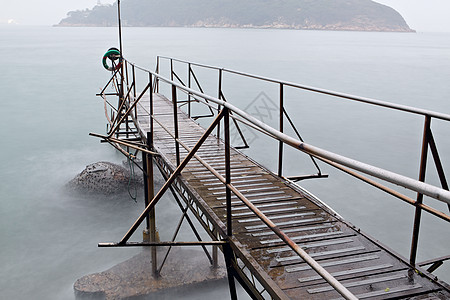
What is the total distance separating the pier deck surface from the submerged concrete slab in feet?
12.8

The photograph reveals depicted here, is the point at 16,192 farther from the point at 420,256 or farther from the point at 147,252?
the point at 420,256

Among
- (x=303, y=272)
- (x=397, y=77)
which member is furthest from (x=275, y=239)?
(x=397, y=77)

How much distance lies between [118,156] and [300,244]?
54.3 ft

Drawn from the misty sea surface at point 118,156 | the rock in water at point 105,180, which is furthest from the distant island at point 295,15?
the rock in water at point 105,180

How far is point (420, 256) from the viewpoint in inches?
494

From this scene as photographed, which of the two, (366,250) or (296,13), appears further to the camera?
(296,13)

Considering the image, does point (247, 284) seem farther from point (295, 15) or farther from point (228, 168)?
point (295, 15)

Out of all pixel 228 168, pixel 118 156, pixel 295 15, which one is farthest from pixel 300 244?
pixel 295 15

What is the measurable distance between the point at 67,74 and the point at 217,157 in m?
38.2

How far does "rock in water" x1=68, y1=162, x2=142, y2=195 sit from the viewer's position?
13750 mm

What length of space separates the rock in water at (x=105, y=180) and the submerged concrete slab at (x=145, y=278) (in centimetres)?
463

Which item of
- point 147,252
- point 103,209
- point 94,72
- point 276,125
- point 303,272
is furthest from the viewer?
point 94,72

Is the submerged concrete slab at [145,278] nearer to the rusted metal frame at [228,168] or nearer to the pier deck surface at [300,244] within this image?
the pier deck surface at [300,244]

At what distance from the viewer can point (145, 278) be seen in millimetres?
8734
